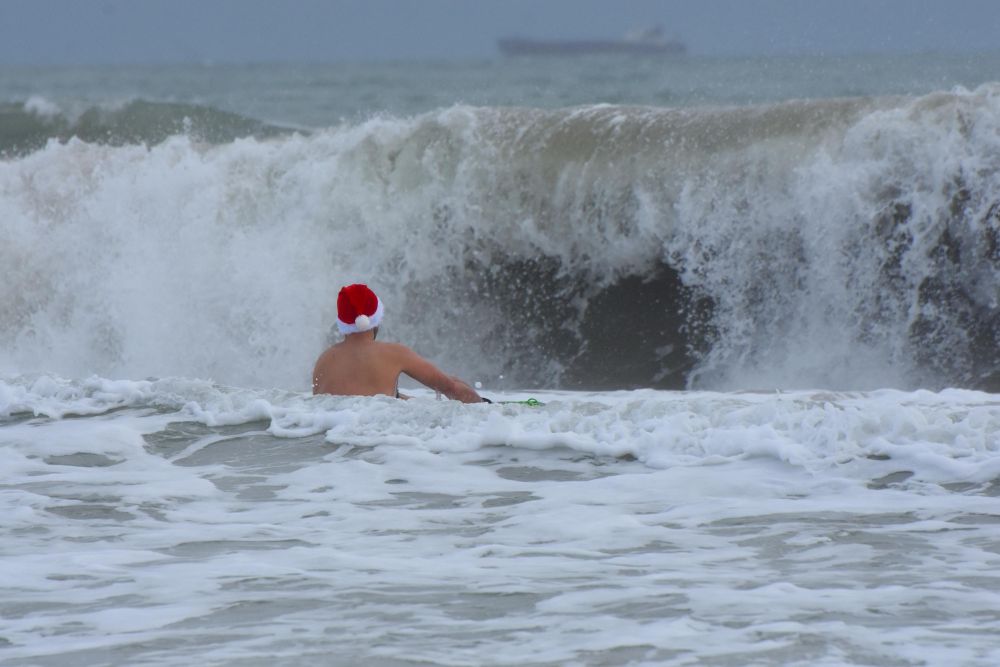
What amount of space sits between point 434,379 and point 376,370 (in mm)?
291

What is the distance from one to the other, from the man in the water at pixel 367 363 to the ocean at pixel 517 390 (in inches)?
6.5

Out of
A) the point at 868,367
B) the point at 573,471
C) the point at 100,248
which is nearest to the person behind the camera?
the point at 573,471

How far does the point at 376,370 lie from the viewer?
6.91m

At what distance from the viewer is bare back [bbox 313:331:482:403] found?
6875 millimetres

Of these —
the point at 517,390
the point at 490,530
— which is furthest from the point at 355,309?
the point at 517,390

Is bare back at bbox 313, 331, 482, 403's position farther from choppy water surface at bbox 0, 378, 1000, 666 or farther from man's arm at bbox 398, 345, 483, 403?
choppy water surface at bbox 0, 378, 1000, 666

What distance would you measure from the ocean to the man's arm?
0.22 meters

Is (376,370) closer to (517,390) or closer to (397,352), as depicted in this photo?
(397,352)

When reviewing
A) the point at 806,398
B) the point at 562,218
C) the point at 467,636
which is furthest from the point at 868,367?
the point at 467,636

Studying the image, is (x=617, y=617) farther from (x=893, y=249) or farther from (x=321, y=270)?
(x=321, y=270)

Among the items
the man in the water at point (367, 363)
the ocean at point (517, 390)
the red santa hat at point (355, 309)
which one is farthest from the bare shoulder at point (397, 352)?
the ocean at point (517, 390)

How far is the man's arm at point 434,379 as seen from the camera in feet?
22.5

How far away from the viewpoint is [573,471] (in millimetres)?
5785

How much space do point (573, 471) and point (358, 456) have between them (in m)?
0.93
